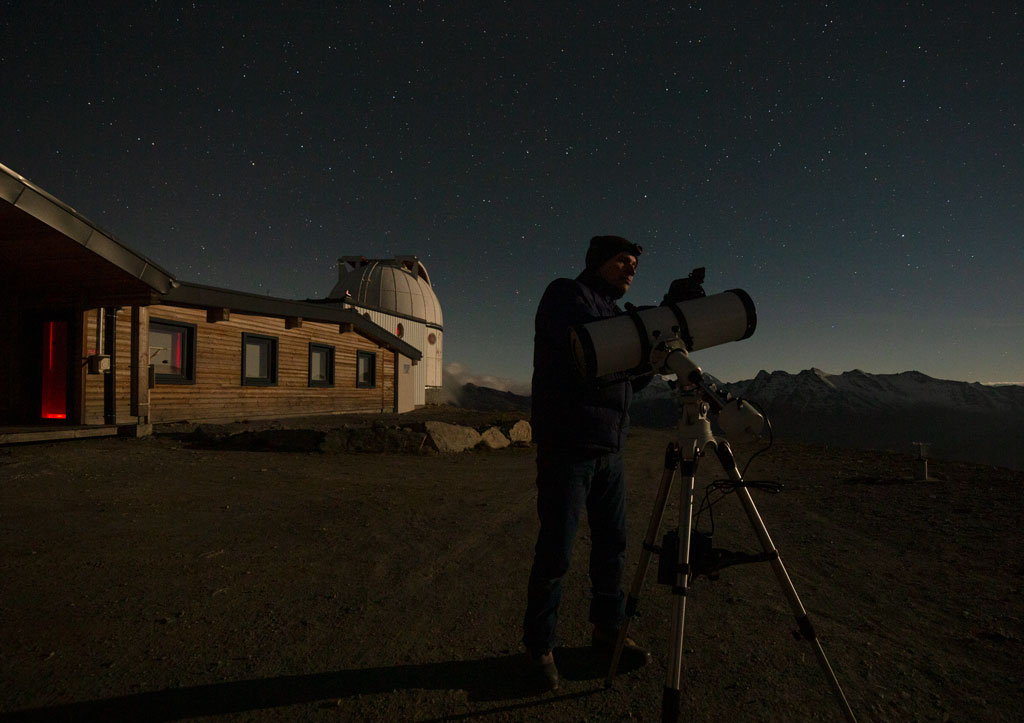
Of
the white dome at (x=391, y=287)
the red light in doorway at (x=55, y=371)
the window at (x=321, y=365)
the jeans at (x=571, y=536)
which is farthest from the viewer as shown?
the white dome at (x=391, y=287)

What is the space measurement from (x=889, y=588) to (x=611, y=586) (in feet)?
7.72

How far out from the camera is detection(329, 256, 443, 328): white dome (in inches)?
1160

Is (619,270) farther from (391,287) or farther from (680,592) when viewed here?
(391,287)

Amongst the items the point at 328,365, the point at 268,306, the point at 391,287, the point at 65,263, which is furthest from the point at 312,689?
the point at 391,287

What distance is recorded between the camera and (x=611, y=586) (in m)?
2.62

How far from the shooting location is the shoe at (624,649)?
2.53 meters

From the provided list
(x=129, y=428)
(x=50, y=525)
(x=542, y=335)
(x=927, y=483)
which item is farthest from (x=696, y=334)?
(x=129, y=428)

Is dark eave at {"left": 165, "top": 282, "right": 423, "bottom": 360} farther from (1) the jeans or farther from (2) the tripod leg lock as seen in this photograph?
(2) the tripod leg lock

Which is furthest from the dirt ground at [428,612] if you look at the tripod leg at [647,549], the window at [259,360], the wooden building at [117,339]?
the window at [259,360]

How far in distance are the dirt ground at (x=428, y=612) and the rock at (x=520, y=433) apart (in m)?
5.86

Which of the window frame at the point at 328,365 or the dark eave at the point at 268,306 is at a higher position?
the dark eave at the point at 268,306

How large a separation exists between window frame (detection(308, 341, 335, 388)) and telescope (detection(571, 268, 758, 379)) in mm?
15626

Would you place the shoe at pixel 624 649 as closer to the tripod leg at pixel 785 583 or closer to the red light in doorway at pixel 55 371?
the tripod leg at pixel 785 583

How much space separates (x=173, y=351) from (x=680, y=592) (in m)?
13.8
